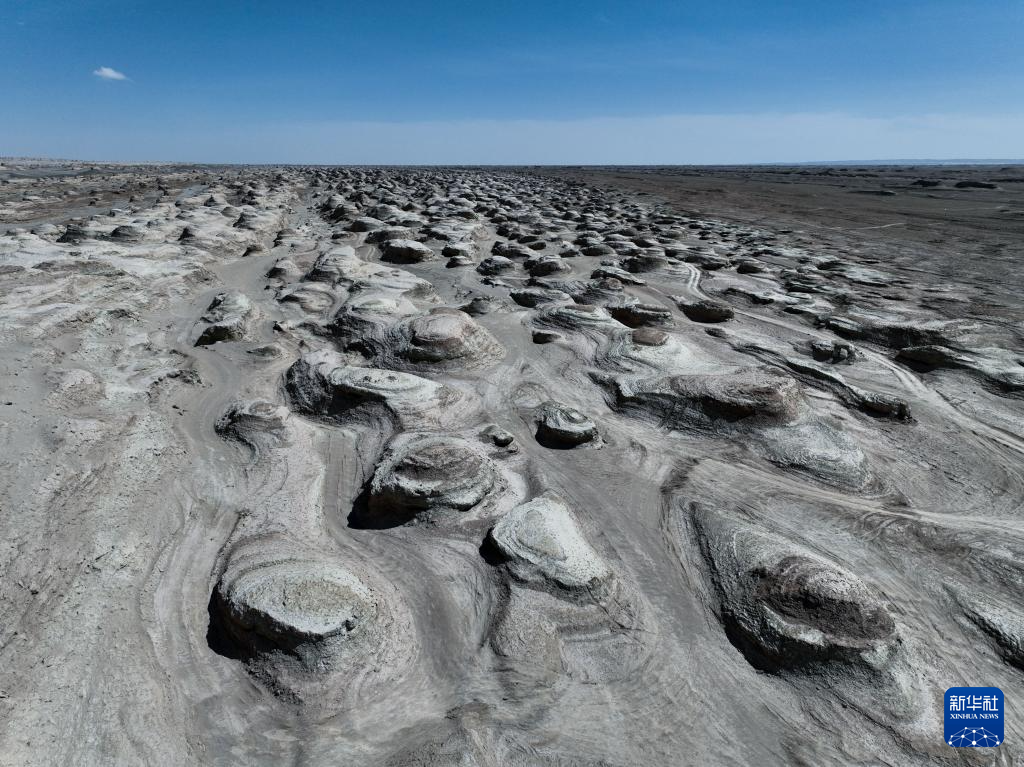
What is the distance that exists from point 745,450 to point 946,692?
1805 mm

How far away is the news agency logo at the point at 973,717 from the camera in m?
1.92

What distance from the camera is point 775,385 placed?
13.2 ft

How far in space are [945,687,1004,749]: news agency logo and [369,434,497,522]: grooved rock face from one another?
2363 millimetres

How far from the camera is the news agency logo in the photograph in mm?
1922

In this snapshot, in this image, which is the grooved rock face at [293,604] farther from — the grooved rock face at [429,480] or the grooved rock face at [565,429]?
the grooved rock face at [565,429]

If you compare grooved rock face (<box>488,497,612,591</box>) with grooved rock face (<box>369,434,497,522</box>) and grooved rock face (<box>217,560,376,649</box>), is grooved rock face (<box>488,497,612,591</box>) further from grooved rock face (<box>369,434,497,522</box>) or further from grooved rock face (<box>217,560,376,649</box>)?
grooved rock face (<box>217,560,376,649</box>)

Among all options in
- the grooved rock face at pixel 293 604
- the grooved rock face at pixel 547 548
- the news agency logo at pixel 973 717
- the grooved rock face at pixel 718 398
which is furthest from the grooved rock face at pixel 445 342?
the news agency logo at pixel 973 717

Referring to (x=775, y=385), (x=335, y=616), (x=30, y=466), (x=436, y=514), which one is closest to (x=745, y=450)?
(x=775, y=385)

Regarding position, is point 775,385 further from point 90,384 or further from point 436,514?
point 90,384

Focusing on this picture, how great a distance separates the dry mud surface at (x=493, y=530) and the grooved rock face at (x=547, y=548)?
17 mm

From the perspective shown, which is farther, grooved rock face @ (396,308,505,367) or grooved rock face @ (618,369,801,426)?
grooved rock face @ (396,308,505,367)

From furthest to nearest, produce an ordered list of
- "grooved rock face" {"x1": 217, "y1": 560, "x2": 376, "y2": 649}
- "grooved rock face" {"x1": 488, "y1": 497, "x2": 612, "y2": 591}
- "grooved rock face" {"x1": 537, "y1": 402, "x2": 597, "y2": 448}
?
"grooved rock face" {"x1": 537, "y1": 402, "x2": 597, "y2": 448} < "grooved rock face" {"x1": 488, "y1": 497, "x2": 612, "y2": 591} < "grooved rock face" {"x1": 217, "y1": 560, "x2": 376, "y2": 649}

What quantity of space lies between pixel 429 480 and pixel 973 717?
275 cm

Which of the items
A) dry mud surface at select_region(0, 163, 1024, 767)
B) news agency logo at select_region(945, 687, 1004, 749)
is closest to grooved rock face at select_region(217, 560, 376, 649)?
dry mud surface at select_region(0, 163, 1024, 767)
